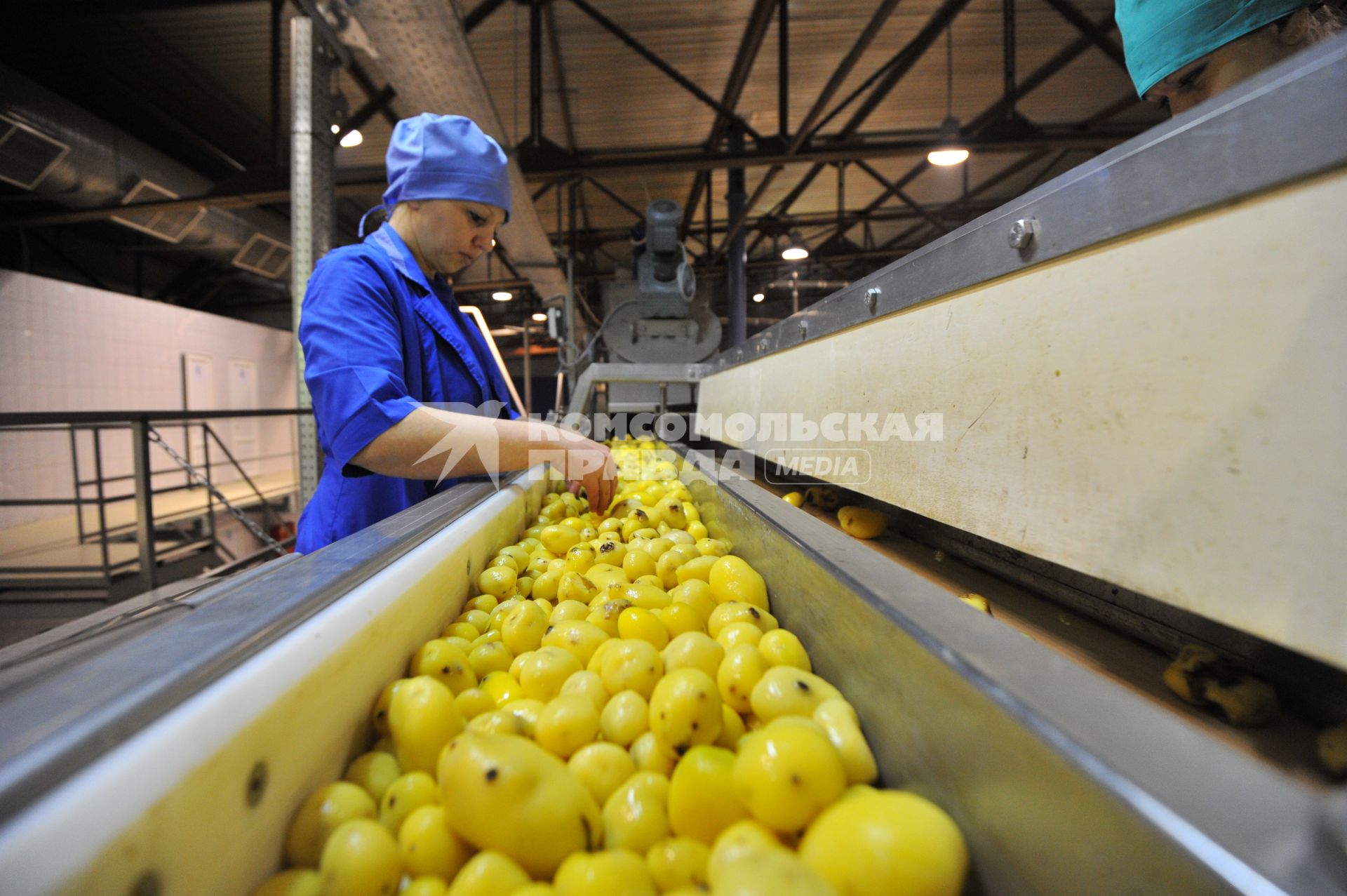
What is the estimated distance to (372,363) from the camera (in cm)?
144

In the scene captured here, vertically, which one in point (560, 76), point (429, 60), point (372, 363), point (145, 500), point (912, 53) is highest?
point (560, 76)

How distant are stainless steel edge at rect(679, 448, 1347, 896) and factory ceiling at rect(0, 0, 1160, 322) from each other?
413cm

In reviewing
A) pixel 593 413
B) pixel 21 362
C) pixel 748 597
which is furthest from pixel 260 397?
pixel 748 597

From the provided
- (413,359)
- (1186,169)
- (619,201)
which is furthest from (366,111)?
(1186,169)

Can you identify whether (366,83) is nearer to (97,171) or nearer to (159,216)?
(97,171)

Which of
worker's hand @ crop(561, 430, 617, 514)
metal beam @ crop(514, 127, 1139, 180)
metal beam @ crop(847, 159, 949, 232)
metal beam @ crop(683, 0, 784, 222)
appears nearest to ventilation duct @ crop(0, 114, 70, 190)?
metal beam @ crop(514, 127, 1139, 180)

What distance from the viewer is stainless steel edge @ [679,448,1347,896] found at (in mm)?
363

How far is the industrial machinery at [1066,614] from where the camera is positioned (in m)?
0.41

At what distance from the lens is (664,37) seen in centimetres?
545

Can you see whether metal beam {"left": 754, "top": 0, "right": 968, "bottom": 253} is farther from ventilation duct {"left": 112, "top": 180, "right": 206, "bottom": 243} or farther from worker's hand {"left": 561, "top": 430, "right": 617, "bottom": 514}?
ventilation duct {"left": 112, "top": 180, "right": 206, "bottom": 243}

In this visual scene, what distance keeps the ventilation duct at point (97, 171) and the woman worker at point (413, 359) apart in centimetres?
526

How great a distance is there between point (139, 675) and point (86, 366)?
30.8ft

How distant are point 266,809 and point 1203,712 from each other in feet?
3.82

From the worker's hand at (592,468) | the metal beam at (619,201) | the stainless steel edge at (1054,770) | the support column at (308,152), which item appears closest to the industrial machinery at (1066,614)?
the stainless steel edge at (1054,770)
